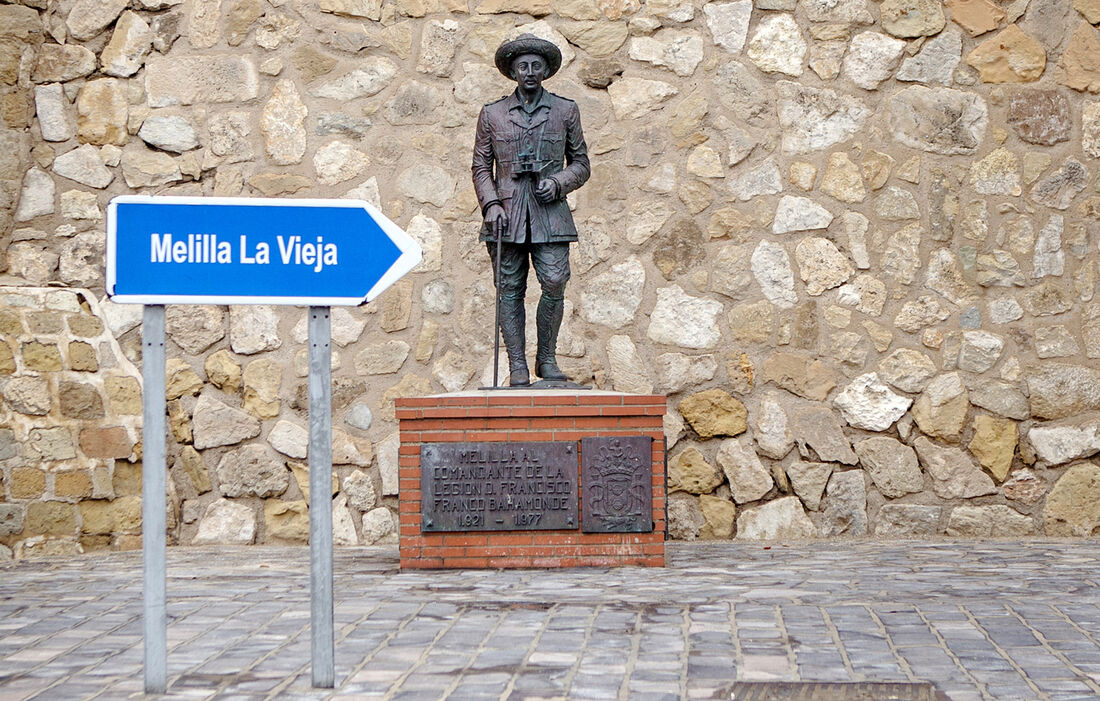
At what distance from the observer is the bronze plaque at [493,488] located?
5918mm

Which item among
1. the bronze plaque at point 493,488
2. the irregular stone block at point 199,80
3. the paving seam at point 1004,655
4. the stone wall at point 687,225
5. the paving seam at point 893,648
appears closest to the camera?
the paving seam at point 1004,655

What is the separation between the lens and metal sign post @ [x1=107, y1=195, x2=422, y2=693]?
3.55 meters

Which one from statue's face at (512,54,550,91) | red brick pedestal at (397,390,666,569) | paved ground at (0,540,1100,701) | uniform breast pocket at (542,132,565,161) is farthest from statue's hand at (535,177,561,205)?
paved ground at (0,540,1100,701)

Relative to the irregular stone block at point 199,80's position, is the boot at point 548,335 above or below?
below

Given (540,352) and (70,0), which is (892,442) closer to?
(540,352)

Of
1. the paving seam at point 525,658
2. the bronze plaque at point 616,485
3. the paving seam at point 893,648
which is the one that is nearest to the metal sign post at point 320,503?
the paving seam at point 525,658

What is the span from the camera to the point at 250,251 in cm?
360

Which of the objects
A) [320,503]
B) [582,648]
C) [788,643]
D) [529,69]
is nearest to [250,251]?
[320,503]

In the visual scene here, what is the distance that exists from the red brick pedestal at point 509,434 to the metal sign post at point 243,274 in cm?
230

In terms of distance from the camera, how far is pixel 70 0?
7.54m

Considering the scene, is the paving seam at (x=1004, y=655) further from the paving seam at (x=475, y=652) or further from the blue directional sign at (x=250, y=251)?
the blue directional sign at (x=250, y=251)

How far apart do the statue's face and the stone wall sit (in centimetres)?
139

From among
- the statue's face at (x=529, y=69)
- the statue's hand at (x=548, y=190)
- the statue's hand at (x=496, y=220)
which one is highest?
the statue's face at (x=529, y=69)

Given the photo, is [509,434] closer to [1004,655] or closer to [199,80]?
[1004,655]
